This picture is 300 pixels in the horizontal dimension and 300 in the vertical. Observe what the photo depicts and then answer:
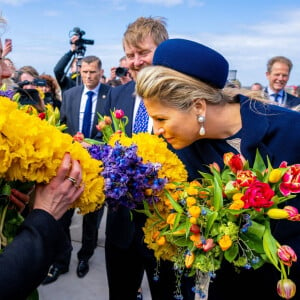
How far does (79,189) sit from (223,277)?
81 centimetres

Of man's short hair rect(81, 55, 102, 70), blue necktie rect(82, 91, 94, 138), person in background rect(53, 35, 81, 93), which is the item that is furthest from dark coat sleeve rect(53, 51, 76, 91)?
blue necktie rect(82, 91, 94, 138)

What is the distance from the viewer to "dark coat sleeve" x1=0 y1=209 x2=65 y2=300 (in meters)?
1.06

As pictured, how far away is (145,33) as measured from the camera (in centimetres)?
242

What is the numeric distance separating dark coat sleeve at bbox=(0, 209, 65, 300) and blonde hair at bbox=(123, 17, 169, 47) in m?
1.52

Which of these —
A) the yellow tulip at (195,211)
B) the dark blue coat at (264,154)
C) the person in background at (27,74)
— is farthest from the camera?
the person in background at (27,74)

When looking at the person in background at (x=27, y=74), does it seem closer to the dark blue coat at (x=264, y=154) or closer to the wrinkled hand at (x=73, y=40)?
the wrinkled hand at (x=73, y=40)

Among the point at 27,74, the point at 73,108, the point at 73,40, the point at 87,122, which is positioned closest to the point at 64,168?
the point at 87,122

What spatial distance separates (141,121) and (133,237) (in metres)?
0.67

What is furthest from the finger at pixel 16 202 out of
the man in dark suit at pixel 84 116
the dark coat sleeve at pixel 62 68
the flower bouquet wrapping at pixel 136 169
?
the dark coat sleeve at pixel 62 68

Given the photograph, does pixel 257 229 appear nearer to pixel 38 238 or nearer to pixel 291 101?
pixel 38 238

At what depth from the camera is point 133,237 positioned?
2207mm

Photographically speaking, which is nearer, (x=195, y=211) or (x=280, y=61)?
(x=195, y=211)

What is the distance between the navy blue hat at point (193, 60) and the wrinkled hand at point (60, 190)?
2.24 feet

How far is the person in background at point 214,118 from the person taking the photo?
62.8 inches
